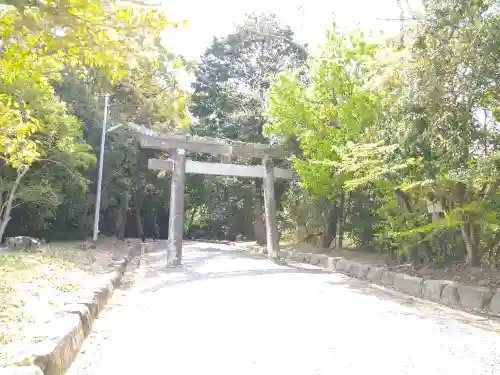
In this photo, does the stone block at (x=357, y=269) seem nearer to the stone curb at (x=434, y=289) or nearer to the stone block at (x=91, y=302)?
the stone curb at (x=434, y=289)

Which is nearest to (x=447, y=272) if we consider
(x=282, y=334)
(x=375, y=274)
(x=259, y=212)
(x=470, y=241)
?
(x=470, y=241)

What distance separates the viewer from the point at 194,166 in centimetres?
1602

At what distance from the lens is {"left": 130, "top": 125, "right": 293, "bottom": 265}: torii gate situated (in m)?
15.0

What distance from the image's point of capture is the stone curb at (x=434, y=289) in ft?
26.5

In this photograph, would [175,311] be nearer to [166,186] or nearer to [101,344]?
[101,344]

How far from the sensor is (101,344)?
Result: 19.4 ft

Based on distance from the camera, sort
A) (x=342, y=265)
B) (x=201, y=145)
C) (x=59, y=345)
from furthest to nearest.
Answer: (x=201, y=145)
(x=342, y=265)
(x=59, y=345)

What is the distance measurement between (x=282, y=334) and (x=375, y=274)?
21.8 ft

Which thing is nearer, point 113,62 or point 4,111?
point 113,62

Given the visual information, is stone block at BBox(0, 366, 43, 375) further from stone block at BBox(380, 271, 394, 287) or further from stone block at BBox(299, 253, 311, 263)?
stone block at BBox(299, 253, 311, 263)

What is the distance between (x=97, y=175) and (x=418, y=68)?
18.3 meters

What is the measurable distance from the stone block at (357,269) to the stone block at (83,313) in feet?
26.8

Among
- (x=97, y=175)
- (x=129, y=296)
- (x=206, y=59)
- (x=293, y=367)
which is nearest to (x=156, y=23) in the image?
(x=293, y=367)

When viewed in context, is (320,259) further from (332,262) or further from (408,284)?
(408,284)
